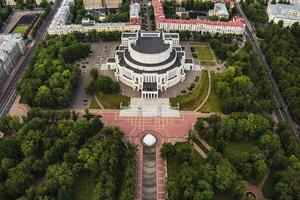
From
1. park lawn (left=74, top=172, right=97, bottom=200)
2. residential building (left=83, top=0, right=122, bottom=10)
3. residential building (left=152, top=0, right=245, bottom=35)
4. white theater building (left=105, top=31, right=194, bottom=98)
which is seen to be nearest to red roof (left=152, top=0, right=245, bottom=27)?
residential building (left=152, top=0, right=245, bottom=35)

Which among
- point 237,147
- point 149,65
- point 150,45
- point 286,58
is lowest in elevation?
point 237,147

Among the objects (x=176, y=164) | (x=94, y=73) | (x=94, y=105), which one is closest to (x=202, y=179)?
(x=176, y=164)

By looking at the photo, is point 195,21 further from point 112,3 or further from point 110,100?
point 110,100

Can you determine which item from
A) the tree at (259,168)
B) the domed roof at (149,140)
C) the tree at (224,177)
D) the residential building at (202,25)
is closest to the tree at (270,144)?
the tree at (259,168)

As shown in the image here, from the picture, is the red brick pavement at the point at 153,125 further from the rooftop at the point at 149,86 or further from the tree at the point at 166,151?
the rooftop at the point at 149,86

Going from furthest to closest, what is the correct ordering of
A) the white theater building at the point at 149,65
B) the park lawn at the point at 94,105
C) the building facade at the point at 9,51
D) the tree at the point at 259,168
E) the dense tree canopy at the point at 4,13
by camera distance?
the dense tree canopy at the point at 4,13, the building facade at the point at 9,51, the white theater building at the point at 149,65, the park lawn at the point at 94,105, the tree at the point at 259,168

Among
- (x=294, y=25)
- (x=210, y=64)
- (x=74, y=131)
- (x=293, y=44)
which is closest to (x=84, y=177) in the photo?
(x=74, y=131)
